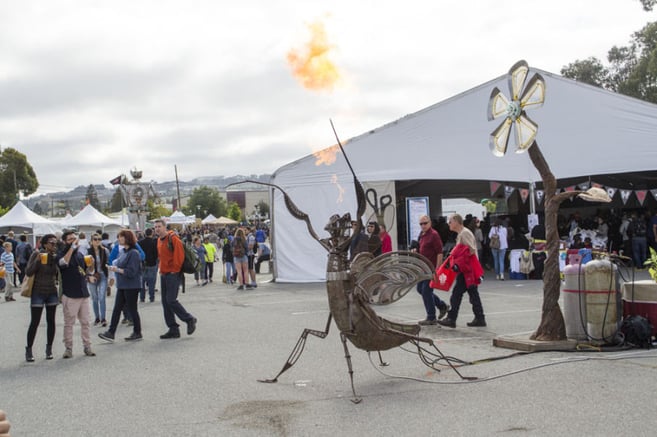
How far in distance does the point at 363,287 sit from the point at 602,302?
3.31 meters

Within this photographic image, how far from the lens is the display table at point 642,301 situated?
7.88m

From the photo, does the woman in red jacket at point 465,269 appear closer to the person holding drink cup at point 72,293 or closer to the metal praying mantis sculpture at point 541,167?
the metal praying mantis sculpture at point 541,167

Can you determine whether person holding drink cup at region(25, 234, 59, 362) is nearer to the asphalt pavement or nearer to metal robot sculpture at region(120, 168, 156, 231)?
the asphalt pavement

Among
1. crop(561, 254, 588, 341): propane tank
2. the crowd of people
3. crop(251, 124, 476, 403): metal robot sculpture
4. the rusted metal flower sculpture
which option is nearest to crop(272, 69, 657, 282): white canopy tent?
the crowd of people

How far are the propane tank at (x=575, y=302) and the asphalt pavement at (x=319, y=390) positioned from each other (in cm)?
41

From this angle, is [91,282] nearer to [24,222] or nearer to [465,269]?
[465,269]

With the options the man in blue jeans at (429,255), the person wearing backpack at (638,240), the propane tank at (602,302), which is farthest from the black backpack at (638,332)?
the person wearing backpack at (638,240)

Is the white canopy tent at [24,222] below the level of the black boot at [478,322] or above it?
above

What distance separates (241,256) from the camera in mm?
→ 19188

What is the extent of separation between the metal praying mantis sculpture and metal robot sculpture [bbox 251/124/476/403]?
2.13 metres

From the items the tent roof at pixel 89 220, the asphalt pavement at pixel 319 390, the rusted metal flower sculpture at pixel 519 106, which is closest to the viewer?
the asphalt pavement at pixel 319 390

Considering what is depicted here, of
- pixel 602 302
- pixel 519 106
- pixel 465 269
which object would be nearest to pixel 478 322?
pixel 465 269

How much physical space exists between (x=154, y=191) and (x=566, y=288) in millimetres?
24787

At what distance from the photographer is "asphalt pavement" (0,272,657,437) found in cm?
523
